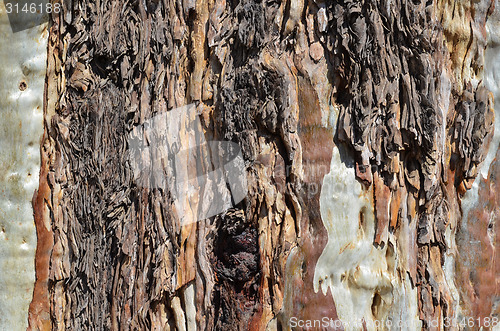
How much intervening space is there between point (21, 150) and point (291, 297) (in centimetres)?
102

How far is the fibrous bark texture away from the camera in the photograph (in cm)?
138

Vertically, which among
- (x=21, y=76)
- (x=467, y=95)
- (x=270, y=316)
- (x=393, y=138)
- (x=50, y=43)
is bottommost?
(x=270, y=316)

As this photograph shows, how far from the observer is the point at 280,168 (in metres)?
1.40

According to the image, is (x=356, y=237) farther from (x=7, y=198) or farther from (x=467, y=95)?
(x=7, y=198)

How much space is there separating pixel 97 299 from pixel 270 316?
59cm

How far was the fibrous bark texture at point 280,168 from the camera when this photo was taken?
54.4 inches

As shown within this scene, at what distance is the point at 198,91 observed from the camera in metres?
1.49

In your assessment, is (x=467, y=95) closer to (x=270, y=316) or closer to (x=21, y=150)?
(x=270, y=316)

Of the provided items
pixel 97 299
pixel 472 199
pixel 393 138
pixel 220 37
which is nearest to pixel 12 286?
pixel 97 299

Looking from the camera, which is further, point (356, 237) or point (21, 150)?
point (21, 150)

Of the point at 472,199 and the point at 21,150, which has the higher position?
the point at 21,150

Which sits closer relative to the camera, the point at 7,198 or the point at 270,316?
the point at 270,316

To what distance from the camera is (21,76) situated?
1526 mm

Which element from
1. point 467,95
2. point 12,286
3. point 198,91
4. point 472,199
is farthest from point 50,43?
point 472,199
